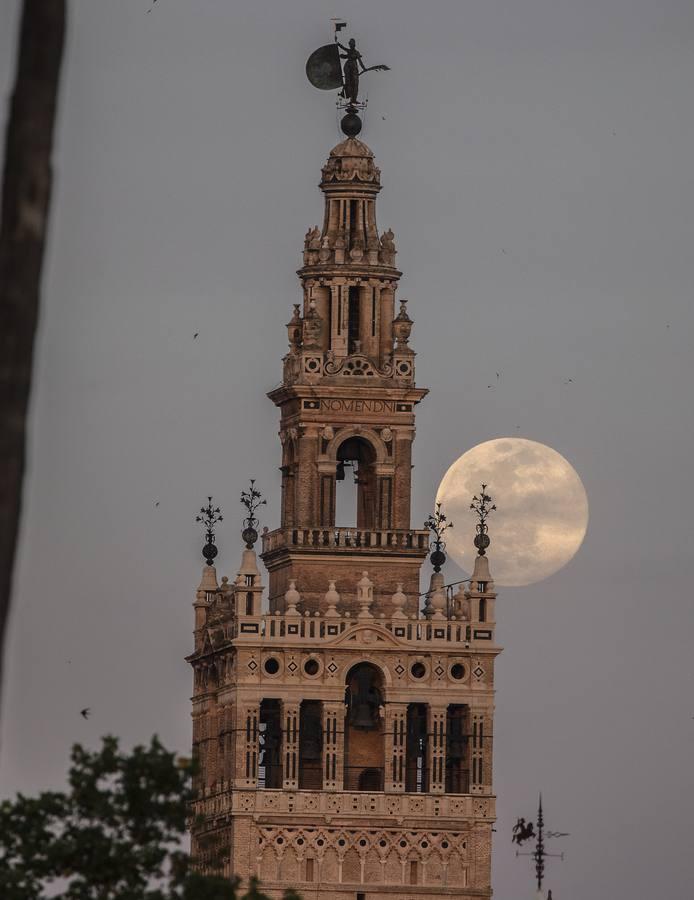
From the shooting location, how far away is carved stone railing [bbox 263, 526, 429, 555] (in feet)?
358

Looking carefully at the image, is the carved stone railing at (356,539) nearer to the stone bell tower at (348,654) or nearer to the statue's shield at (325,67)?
the stone bell tower at (348,654)

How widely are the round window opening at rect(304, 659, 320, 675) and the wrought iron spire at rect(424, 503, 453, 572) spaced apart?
22.5 feet

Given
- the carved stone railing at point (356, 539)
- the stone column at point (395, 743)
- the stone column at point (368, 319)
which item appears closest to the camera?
the stone column at point (395, 743)

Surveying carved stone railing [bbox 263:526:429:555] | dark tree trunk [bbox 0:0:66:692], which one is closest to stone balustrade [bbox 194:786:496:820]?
carved stone railing [bbox 263:526:429:555]

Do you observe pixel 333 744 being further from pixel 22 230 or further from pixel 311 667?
pixel 22 230

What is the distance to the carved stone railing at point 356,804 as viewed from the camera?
106375 mm

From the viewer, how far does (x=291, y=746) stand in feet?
350

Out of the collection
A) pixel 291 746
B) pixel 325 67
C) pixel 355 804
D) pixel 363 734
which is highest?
pixel 325 67

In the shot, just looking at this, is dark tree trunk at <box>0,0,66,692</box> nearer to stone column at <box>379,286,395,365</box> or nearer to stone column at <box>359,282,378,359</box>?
stone column at <box>359,282,378,359</box>

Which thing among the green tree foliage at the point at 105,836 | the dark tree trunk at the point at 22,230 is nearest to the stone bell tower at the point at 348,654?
the green tree foliage at the point at 105,836

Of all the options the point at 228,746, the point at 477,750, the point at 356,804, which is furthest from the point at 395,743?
the point at 228,746

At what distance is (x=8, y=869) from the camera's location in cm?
5528

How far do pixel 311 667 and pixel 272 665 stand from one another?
1269 mm

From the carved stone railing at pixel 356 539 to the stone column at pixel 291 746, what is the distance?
18.8 feet
